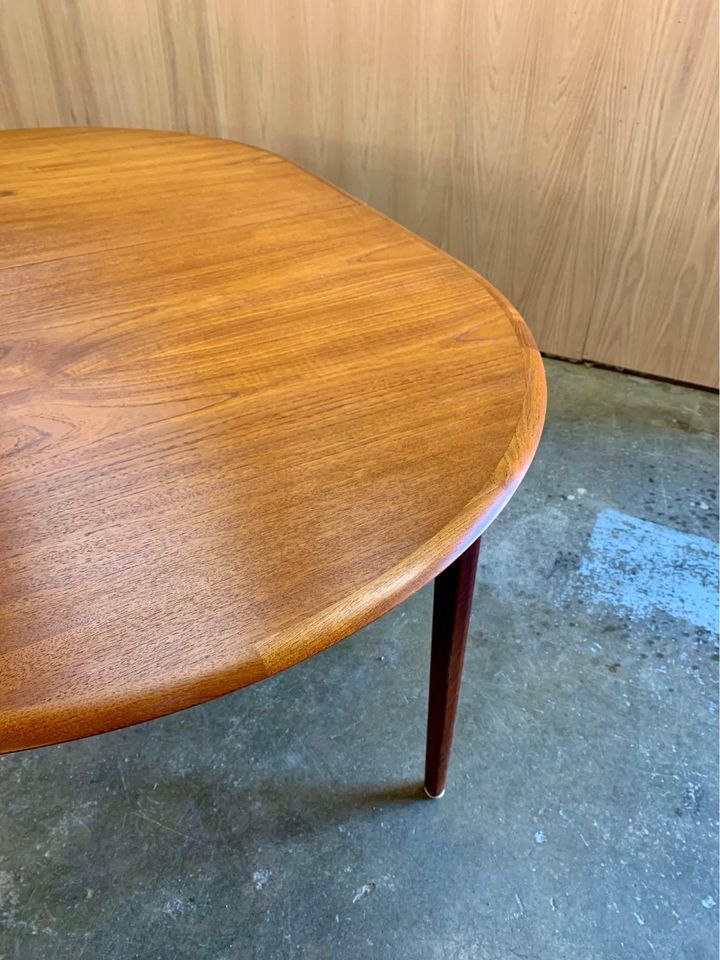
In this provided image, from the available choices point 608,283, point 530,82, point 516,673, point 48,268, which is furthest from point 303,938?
point 530,82

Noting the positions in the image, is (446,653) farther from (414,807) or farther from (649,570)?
(649,570)

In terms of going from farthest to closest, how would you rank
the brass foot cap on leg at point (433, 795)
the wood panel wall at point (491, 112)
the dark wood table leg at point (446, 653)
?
the wood panel wall at point (491, 112), the brass foot cap on leg at point (433, 795), the dark wood table leg at point (446, 653)

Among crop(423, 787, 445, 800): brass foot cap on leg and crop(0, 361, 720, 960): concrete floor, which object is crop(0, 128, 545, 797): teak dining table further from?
crop(0, 361, 720, 960): concrete floor

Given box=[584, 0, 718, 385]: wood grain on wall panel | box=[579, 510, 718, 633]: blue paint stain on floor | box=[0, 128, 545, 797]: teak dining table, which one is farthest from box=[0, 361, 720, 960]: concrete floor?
box=[584, 0, 718, 385]: wood grain on wall panel

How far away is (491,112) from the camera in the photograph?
1.41 m

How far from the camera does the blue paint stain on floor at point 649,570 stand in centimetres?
119

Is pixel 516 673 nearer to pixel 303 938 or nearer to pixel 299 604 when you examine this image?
pixel 303 938

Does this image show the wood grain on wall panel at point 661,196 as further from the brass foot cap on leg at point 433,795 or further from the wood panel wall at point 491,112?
the brass foot cap on leg at point 433,795

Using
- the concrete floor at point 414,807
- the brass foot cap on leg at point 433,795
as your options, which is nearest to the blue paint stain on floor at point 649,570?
the concrete floor at point 414,807

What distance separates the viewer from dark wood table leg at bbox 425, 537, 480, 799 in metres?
0.67

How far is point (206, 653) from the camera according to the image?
456 millimetres

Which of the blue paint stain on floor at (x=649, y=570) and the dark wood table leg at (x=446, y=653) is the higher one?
the dark wood table leg at (x=446, y=653)

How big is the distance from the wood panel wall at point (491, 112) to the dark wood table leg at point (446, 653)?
1055 mm

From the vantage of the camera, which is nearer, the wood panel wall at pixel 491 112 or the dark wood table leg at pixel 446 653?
the dark wood table leg at pixel 446 653
